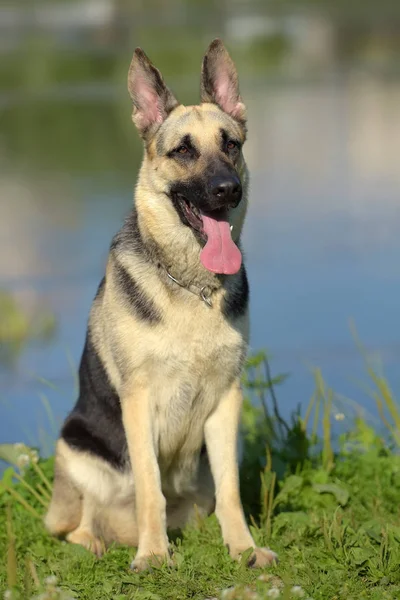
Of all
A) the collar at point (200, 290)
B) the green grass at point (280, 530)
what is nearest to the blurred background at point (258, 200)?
the green grass at point (280, 530)

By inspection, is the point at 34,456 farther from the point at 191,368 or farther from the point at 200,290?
the point at 200,290

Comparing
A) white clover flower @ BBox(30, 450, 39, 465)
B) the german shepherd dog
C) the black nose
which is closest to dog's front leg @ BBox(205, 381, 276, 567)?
the german shepherd dog

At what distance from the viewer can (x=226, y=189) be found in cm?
505

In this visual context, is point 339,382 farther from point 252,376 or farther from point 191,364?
point 191,364

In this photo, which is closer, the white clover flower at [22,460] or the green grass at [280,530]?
the green grass at [280,530]

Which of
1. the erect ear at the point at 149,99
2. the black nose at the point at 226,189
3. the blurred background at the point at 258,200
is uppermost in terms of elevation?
the erect ear at the point at 149,99

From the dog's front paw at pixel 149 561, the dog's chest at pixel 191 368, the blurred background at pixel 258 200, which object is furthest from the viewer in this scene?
the blurred background at pixel 258 200

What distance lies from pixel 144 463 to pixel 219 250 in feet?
3.46

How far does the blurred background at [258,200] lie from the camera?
861cm

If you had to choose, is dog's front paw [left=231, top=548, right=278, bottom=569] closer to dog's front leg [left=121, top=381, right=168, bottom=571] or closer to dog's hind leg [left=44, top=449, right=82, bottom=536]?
dog's front leg [left=121, top=381, right=168, bottom=571]

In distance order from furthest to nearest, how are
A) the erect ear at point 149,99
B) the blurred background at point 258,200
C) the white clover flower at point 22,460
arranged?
the blurred background at point 258,200 < the white clover flower at point 22,460 < the erect ear at point 149,99

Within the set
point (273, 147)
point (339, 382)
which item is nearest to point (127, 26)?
point (273, 147)

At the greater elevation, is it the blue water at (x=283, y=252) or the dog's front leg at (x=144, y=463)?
the dog's front leg at (x=144, y=463)

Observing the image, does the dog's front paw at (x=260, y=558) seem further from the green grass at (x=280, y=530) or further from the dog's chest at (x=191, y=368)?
the dog's chest at (x=191, y=368)
